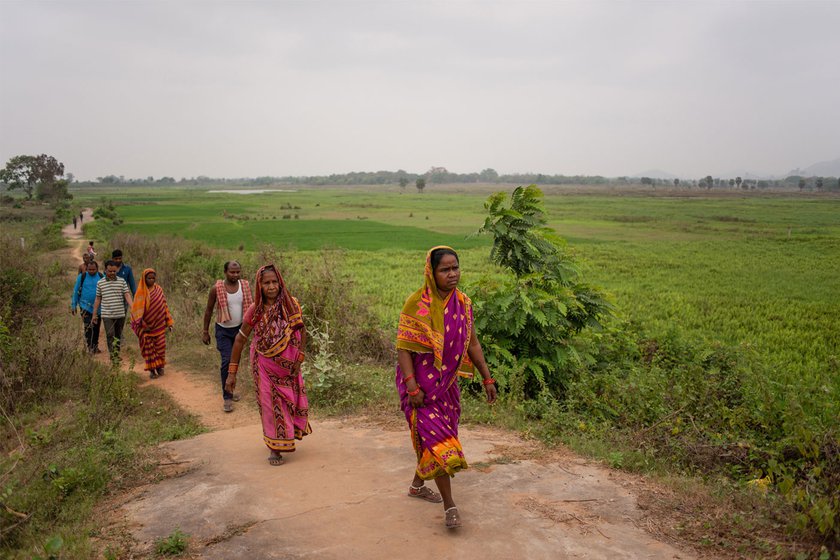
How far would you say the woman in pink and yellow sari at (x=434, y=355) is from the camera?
3.60 m

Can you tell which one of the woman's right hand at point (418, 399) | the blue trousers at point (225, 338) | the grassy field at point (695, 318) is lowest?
the grassy field at point (695, 318)

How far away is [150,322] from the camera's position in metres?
8.17

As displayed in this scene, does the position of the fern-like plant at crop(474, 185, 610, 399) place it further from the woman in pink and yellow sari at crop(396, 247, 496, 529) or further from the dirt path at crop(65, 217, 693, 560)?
the woman in pink and yellow sari at crop(396, 247, 496, 529)

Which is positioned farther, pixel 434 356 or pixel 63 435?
pixel 63 435

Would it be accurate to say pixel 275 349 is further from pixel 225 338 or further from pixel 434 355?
pixel 225 338

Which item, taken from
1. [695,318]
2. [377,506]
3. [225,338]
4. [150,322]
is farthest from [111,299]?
[695,318]

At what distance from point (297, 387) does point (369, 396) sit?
5.15 ft

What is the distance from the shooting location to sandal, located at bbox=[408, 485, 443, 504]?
384cm

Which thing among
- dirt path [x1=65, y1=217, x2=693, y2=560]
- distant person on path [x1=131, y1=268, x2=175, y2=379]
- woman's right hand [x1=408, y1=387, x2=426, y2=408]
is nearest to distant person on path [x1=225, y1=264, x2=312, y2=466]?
dirt path [x1=65, y1=217, x2=693, y2=560]

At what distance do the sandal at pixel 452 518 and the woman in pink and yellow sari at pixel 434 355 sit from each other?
23 centimetres

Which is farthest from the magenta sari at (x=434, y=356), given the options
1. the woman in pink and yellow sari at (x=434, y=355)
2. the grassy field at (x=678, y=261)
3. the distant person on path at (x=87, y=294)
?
the distant person on path at (x=87, y=294)

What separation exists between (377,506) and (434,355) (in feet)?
3.39

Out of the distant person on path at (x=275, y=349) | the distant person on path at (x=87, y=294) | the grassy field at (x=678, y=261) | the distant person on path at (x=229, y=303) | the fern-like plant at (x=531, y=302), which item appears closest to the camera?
the distant person on path at (x=275, y=349)

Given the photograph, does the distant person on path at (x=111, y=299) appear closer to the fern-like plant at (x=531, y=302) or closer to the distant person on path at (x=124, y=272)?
the distant person on path at (x=124, y=272)
